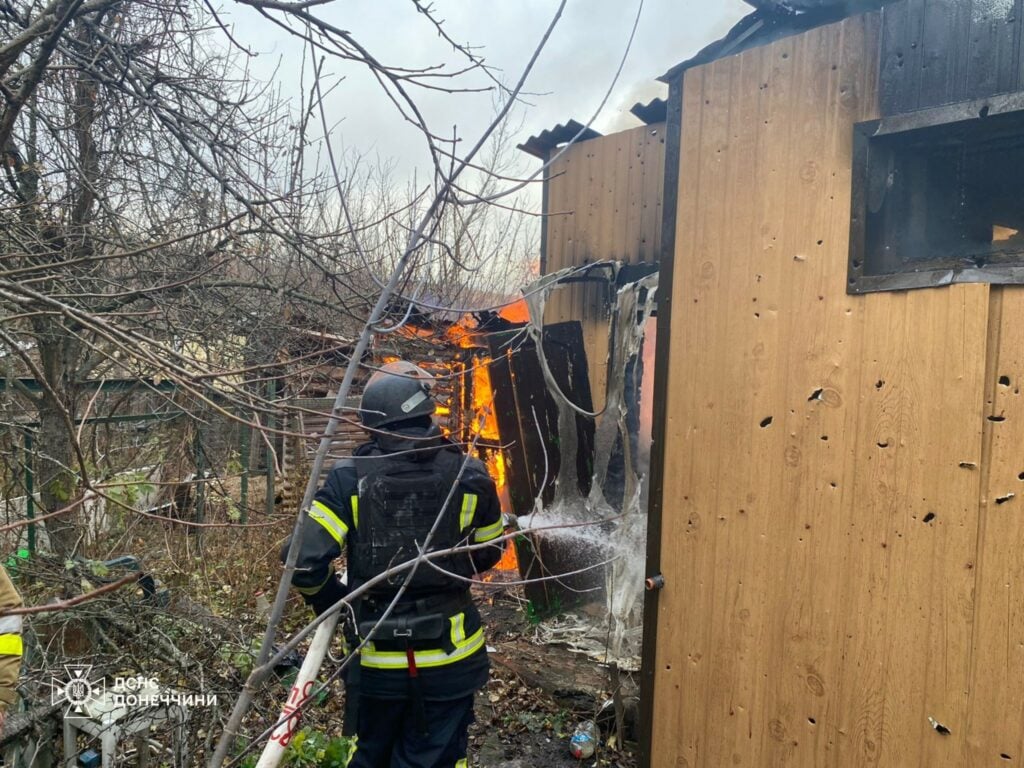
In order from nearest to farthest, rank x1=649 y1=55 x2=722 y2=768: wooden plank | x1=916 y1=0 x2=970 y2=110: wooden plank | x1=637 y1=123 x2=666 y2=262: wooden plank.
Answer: x1=916 y1=0 x2=970 y2=110: wooden plank < x1=649 y1=55 x2=722 y2=768: wooden plank < x1=637 y1=123 x2=666 y2=262: wooden plank

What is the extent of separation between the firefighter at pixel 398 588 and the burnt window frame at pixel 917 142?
5.95ft

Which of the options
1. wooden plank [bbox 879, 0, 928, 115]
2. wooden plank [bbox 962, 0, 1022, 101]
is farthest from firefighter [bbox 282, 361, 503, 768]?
wooden plank [bbox 962, 0, 1022, 101]

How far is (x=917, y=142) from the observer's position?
239 cm

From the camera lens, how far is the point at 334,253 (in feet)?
11.3

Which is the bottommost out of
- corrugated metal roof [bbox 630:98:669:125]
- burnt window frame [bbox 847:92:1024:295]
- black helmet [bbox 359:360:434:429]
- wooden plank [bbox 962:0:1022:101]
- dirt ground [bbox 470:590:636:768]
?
dirt ground [bbox 470:590:636:768]

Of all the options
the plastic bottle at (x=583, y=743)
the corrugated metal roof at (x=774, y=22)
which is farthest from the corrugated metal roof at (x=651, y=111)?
the plastic bottle at (x=583, y=743)

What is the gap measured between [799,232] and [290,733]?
2566 mm

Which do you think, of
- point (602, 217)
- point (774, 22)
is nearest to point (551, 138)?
point (602, 217)

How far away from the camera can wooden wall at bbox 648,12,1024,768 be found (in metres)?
2.19

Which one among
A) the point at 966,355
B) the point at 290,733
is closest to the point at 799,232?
the point at 966,355

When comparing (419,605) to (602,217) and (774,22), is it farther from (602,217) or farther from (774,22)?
(602,217)

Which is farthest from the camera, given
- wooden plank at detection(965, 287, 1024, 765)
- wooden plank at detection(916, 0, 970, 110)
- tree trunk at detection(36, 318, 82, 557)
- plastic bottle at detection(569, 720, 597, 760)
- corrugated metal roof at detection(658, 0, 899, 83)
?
tree trunk at detection(36, 318, 82, 557)

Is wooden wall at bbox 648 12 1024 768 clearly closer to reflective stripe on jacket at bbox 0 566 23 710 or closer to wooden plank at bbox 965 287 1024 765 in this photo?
wooden plank at bbox 965 287 1024 765

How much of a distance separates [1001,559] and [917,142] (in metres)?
1.53
